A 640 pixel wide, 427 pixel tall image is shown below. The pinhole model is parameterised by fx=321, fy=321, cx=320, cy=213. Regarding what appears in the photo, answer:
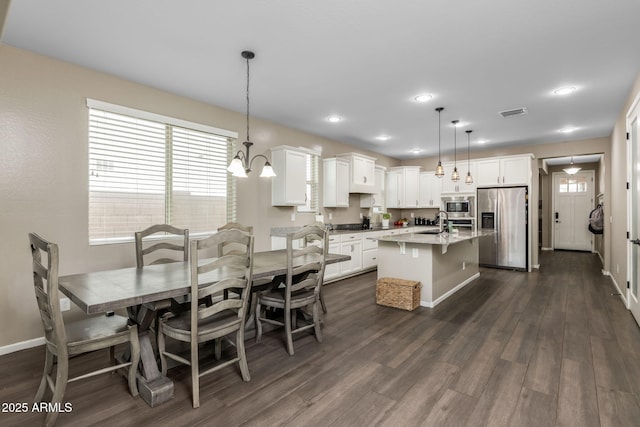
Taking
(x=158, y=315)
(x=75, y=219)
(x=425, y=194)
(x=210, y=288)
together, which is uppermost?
(x=425, y=194)

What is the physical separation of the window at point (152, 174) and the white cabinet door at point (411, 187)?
463 centimetres

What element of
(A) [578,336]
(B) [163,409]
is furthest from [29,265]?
(A) [578,336]

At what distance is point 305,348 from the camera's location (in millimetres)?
2834

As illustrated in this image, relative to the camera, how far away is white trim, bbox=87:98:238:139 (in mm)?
3225

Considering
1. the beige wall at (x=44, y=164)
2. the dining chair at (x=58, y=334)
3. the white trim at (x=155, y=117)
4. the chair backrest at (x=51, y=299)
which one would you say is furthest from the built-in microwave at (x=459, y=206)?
the chair backrest at (x=51, y=299)

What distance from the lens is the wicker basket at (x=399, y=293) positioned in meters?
3.88

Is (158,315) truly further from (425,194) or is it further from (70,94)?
(425,194)

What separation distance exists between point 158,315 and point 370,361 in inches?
67.8

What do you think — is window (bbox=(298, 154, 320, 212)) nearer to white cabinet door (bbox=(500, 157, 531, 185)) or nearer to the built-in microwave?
the built-in microwave

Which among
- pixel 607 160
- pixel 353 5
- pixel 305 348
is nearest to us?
pixel 353 5

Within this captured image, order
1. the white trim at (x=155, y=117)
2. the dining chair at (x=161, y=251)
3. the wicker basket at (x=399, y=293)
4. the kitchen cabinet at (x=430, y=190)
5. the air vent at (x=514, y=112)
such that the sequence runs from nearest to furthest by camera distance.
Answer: the dining chair at (x=161, y=251), the white trim at (x=155, y=117), the wicker basket at (x=399, y=293), the air vent at (x=514, y=112), the kitchen cabinet at (x=430, y=190)

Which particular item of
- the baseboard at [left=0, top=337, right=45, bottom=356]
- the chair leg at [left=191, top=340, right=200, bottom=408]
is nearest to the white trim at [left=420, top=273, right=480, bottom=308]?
the chair leg at [left=191, top=340, right=200, bottom=408]

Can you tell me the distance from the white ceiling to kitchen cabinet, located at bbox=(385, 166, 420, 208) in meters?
3.26

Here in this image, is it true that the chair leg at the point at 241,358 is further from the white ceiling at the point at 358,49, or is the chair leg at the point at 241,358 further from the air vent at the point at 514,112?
Answer: the air vent at the point at 514,112
